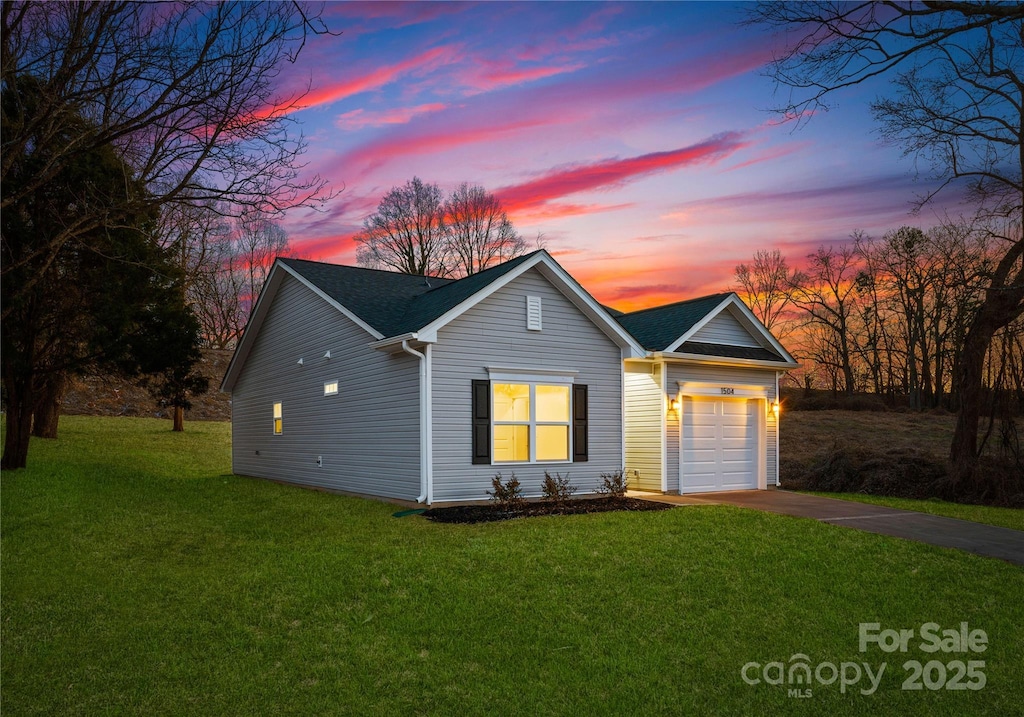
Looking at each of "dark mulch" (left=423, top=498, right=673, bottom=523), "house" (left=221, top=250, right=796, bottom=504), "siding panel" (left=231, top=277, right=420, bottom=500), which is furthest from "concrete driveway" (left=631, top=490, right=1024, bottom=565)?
"siding panel" (left=231, top=277, right=420, bottom=500)

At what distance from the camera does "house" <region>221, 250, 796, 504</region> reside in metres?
12.9

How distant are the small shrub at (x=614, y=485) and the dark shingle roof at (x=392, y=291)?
469cm

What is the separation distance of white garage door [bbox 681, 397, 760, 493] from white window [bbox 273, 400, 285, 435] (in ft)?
33.2

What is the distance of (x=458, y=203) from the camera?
38469mm

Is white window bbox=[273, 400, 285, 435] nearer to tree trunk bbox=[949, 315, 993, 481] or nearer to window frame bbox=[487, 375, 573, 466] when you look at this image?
window frame bbox=[487, 375, 573, 466]

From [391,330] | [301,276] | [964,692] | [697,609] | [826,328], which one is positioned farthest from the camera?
[826,328]

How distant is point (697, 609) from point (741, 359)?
9.58m

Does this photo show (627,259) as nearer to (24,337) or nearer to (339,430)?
(339,430)

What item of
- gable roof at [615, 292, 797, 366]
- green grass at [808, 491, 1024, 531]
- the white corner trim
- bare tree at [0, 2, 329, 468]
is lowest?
green grass at [808, 491, 1024, 531]

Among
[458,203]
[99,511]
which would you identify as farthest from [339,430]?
[458,203]

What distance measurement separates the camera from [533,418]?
13.9 metres

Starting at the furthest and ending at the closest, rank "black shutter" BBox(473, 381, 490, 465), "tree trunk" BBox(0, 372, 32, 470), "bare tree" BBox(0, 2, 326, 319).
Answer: "tree trunk" BBox(0, 372, 32, 470), "black shutter" BBox(473, 381, 490, 465), "bare tree" BBox(0, 2, 326, 319)

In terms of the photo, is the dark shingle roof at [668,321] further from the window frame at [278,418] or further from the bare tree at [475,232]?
the bare tree at [475,232]

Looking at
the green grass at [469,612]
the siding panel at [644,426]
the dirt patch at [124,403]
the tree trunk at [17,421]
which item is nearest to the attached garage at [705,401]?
the siding panel at [644,426]
